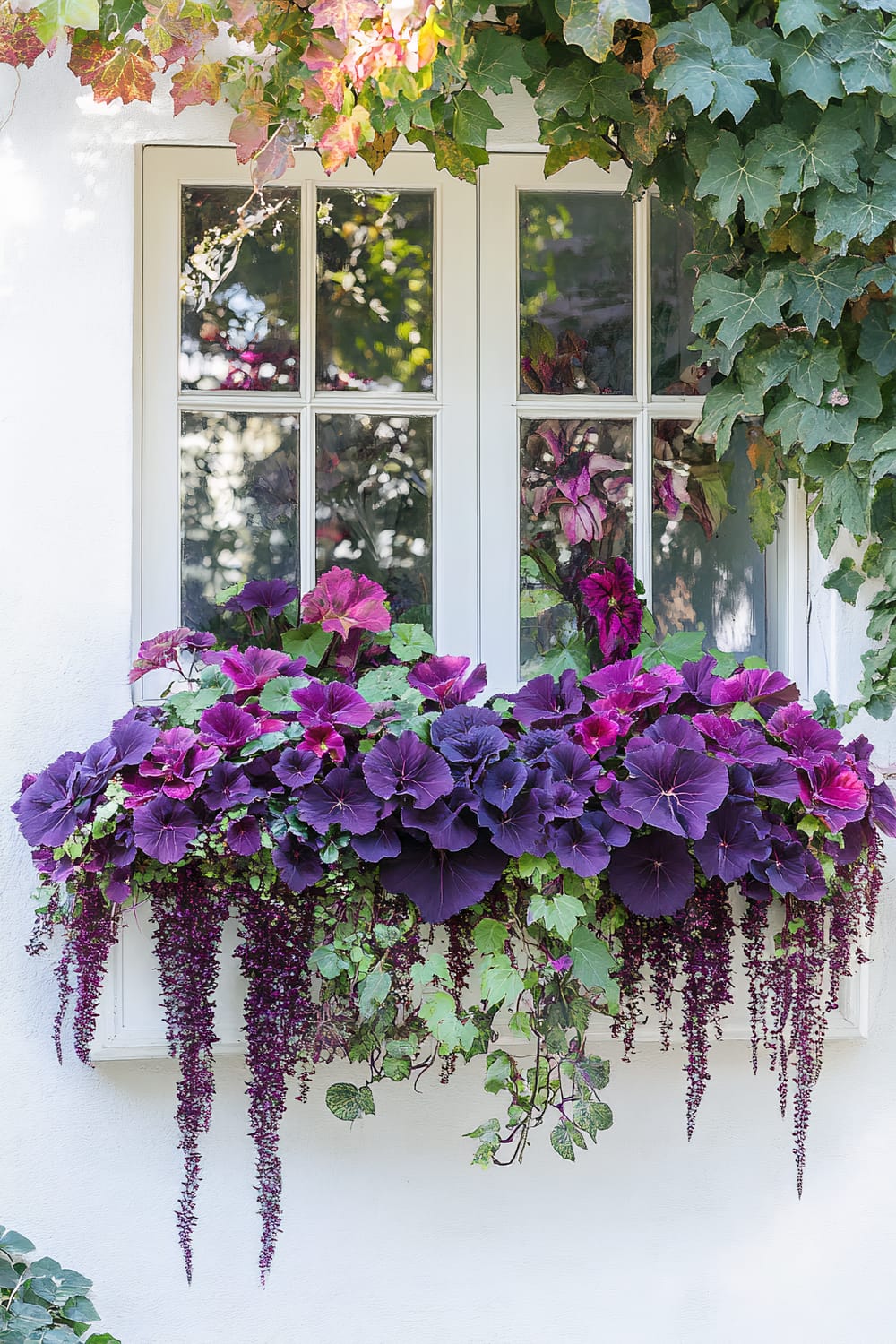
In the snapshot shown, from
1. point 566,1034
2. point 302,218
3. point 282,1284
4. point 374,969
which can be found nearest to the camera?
point 374,969

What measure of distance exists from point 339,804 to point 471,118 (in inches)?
41.7

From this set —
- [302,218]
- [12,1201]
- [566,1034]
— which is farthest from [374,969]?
[302,218]

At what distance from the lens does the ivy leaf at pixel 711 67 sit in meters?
1.57

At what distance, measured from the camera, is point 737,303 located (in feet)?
5.74

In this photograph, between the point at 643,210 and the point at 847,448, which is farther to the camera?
the point at 643,210

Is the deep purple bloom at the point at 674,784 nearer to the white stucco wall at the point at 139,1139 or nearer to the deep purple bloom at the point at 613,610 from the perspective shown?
the deep purple bloom at the point at 613,610

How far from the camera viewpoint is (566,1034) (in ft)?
5.61

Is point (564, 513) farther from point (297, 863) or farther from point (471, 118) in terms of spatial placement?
point (297, 863)

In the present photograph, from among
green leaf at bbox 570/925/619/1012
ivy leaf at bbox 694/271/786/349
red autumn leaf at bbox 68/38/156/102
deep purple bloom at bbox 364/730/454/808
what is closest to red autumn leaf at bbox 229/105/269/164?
red autumn leaf at bbox 68/38/156/102

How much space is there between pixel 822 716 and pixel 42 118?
162cm

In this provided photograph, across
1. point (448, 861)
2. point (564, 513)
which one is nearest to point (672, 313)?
point (564, 513)

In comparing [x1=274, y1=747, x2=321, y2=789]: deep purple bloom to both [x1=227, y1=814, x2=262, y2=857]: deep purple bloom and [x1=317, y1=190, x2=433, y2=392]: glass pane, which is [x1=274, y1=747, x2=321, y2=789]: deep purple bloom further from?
[x1=317, y1=190, x2=433, y2=392]: glass pane

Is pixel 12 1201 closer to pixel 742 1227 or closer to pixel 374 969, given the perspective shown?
pixel 374 969

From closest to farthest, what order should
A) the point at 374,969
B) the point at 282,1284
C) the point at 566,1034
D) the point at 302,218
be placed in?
the point at 374,969 → the point at 566,1034 → the point at 282,1284 → the point at 302,218
